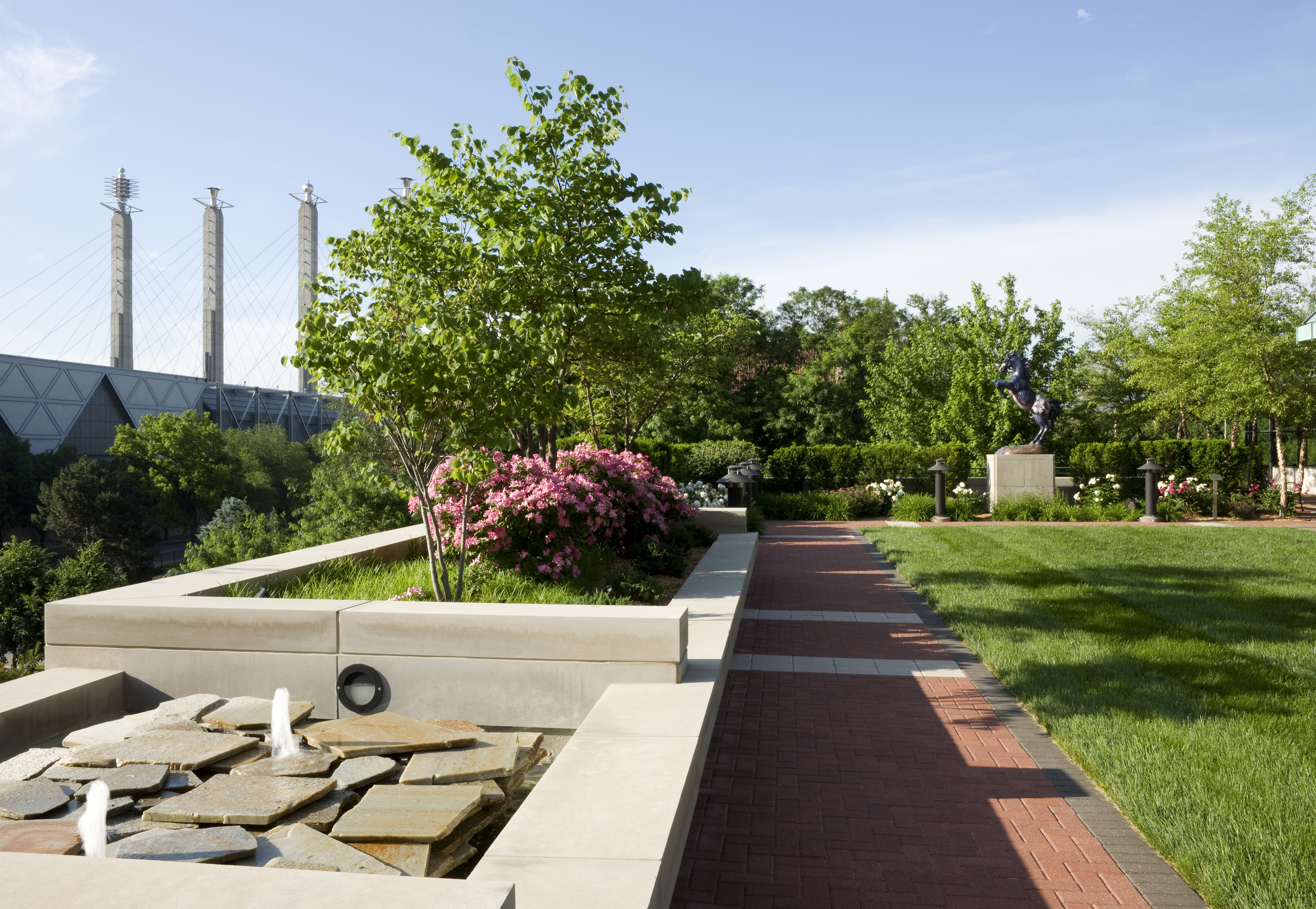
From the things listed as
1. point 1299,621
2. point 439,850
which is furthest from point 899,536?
point 439,850

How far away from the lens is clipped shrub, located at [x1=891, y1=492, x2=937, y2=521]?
→ 2209cm

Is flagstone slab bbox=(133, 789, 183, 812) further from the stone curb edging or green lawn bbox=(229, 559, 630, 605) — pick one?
the stone curb edging

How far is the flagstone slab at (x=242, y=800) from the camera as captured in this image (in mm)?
3445

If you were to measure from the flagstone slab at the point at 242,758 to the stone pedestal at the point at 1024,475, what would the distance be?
21820 millimetres

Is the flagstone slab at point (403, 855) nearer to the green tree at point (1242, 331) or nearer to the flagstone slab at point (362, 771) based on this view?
the flagstone slab at point (362, 771)

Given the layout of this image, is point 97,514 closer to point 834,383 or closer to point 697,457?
point 697,457

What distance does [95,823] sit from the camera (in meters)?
3.31

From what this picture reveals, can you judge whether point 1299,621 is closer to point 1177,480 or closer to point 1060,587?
point 1060,587

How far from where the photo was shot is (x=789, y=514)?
23.8 metres

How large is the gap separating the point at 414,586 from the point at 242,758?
298cm

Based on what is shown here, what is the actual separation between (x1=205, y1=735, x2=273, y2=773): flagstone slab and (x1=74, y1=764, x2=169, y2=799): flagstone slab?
0.23 m

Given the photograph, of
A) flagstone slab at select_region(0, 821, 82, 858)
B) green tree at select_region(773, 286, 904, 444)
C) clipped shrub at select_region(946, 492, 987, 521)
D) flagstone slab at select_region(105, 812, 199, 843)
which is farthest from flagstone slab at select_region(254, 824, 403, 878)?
green tree at select_region(773, 286, 904, 444)

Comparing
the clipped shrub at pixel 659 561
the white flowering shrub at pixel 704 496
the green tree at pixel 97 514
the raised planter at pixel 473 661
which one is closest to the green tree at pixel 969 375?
the white flowering shrub at pixel 704 496

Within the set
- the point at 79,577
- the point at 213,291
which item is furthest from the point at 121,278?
the point at 79,577
